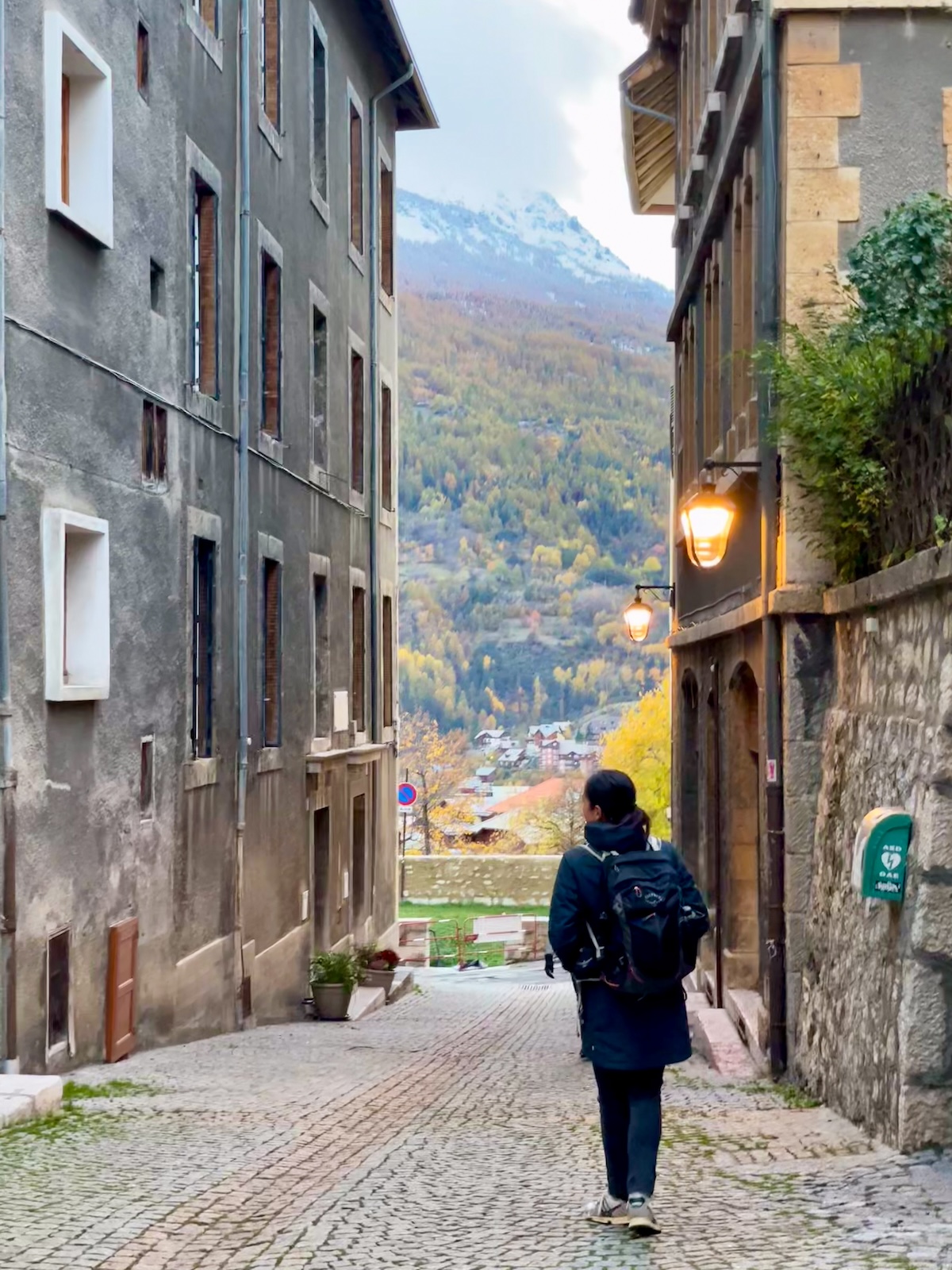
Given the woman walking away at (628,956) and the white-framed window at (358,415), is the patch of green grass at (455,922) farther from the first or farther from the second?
the woman walking away at (628,956)

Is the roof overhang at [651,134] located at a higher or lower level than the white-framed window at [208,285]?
higher

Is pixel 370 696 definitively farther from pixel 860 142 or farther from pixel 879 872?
pixel 879 872

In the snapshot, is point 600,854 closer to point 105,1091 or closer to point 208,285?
point 105,1091

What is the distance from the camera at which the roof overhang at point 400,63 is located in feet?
74.4

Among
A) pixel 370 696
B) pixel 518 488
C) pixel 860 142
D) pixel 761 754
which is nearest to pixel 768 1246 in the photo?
pixel 761 754

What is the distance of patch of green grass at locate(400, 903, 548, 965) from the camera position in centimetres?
4100

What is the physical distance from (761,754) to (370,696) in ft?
40.6

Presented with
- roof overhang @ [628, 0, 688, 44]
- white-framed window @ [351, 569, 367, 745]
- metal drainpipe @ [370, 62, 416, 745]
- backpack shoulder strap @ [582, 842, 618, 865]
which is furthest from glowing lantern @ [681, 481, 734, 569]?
metal drainpipe @ [370, 62, 416, 745]

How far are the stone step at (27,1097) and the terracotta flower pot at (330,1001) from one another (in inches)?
385

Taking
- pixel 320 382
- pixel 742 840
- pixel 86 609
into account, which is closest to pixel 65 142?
pixel 86 609

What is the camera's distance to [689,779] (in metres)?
18.6

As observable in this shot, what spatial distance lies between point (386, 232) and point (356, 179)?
2809 mm

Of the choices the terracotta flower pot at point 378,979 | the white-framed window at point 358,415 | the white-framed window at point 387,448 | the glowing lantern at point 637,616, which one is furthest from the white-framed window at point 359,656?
the glowing lantern at point 637,616

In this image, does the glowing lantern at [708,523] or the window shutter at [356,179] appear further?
the window shutter at [356,179]
